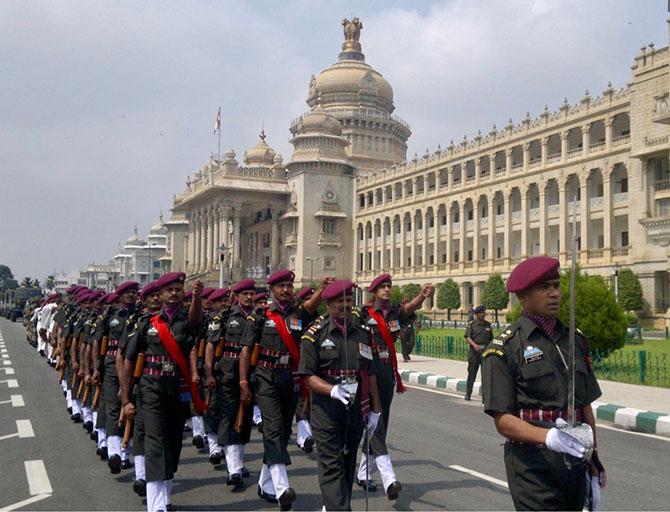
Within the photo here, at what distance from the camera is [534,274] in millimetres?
3328

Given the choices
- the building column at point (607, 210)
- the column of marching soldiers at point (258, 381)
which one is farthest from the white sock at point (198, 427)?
the building column at point (607, 210)

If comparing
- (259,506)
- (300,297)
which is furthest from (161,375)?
(300,297)

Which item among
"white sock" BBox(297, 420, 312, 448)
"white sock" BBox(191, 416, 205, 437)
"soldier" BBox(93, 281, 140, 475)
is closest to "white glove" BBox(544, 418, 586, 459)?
"soldier" BBox(93, 281, 140, 475)

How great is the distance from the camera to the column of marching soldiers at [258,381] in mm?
4977

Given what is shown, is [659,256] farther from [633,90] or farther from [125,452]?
[125,452]

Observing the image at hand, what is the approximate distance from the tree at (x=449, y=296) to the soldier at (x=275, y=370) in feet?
144

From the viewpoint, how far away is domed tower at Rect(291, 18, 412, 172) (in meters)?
77.9

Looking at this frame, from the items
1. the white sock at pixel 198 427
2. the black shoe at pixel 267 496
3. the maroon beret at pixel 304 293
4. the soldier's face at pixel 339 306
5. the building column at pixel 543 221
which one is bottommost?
the black shoe at pixel 267 496

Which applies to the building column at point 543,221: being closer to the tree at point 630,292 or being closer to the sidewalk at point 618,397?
the tree at point 630,292

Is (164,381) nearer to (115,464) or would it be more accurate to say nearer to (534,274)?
(115,464)

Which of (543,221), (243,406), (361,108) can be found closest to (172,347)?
A: (243,406)

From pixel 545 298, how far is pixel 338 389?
1.83 meters

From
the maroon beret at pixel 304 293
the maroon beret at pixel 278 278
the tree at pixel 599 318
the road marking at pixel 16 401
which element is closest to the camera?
the maroon beret at pixel 278 278

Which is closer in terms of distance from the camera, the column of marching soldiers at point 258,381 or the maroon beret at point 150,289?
the column of marching soldiers at point 258,381
